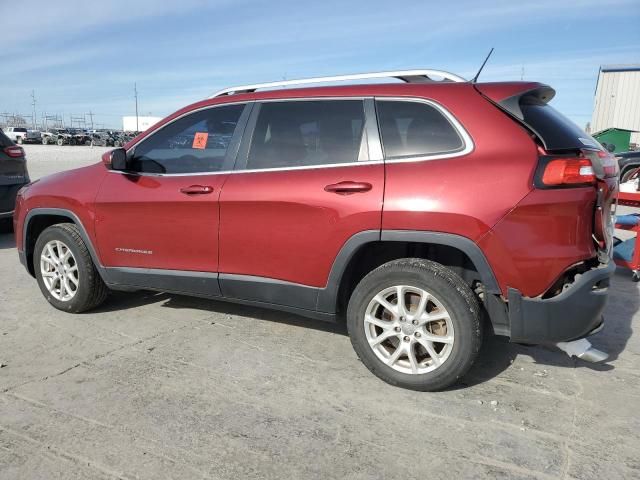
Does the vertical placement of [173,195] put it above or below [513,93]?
below

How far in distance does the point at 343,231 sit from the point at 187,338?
1.59 m

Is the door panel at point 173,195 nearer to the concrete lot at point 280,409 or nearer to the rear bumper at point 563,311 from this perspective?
the concrete lot at point 280,409

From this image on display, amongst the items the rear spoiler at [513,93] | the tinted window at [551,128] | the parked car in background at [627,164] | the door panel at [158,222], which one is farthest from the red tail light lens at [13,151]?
the parked car in background at [627,164]

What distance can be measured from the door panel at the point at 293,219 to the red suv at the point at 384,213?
0.03 ft

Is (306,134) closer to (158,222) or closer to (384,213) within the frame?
(384,213)

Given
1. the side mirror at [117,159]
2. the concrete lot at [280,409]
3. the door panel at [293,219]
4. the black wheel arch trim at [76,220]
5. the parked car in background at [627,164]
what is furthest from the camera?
the parked car in background at [627,164]

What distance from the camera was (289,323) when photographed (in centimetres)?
428

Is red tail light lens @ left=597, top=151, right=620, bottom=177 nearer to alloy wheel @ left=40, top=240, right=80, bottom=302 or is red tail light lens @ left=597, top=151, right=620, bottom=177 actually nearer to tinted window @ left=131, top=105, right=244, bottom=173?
tinted window @ left=131, top=105, right=244, bottom=173

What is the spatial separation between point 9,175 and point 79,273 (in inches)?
152

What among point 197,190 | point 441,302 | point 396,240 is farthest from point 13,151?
point 441,302

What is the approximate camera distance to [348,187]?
3.16m

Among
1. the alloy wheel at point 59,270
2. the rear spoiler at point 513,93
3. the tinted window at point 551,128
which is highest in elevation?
the rear spoiler at point 513,93

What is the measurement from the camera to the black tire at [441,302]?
9.67 ft

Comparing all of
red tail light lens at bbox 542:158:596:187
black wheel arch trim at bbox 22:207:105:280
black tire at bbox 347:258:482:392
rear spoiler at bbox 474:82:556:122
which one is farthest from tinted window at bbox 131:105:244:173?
red tail light lens at bbox 542:158:596:187
